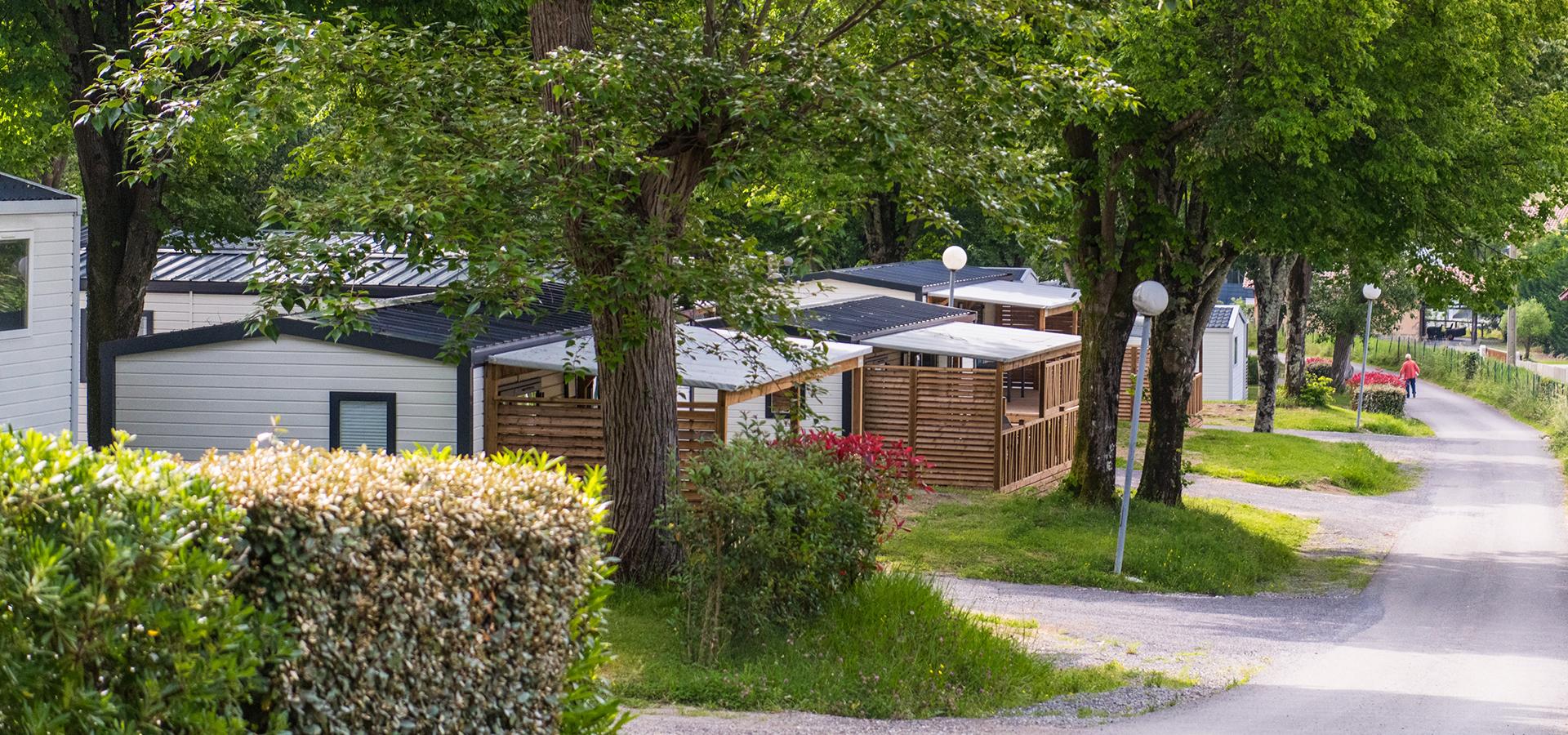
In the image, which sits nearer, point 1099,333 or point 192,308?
point 1099,333

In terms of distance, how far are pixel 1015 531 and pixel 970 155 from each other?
22.2ft

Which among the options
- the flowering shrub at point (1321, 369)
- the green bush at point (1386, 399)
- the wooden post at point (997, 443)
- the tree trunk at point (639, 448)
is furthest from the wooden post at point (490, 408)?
the flowering shrub at point (1321, 369)

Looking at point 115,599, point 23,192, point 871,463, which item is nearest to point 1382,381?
point 871,463

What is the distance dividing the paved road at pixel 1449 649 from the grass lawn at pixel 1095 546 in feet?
4.29

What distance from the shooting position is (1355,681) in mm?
10070

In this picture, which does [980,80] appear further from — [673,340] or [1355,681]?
[1355,681]

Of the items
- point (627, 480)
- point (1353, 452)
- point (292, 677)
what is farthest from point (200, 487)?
point (1353, 452)

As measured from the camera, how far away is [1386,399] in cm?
3716

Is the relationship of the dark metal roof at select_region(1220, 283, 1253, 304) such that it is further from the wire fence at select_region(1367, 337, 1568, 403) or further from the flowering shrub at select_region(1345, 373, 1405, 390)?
the flowering shrub at select_region(1345, 373, 1405, 390)

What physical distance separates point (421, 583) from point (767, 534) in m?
3.82

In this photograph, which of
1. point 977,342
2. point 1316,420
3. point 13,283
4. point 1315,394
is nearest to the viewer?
point 13,283

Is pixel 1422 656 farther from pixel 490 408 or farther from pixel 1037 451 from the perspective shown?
pixel 1037 451

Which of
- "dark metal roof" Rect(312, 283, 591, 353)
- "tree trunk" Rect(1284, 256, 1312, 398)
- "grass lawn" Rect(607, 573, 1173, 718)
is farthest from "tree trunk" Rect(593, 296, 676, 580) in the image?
"tree trunk" Rect(1284, 256, 1312, 398)

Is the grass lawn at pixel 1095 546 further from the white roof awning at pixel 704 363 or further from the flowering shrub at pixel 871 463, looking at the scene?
the flowering shrub at pixel 871 463
